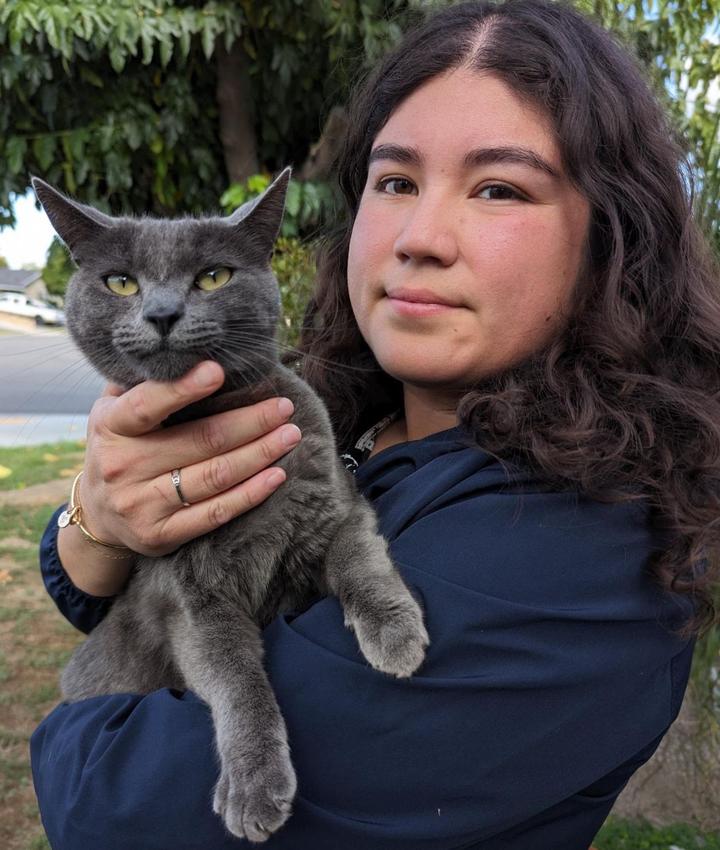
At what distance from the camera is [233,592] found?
1.18 meters

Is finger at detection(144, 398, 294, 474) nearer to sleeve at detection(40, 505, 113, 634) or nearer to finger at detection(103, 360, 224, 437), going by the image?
finger at detection(103, 360, 224, 437)

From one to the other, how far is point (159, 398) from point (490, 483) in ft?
1.61

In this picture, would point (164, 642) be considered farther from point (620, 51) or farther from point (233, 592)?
point (620, 51)

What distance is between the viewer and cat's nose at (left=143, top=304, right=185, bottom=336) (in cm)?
112

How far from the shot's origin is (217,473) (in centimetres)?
116

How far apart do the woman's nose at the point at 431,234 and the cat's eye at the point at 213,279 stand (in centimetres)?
30

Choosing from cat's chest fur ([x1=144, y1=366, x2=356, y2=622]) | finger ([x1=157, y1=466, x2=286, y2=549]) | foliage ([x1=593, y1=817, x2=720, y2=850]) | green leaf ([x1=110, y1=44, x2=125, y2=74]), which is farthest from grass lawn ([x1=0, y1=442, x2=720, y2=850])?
green leaf ([x1=110, y1=44, x2=125, y2=74])

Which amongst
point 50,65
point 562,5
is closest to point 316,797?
point 562,5

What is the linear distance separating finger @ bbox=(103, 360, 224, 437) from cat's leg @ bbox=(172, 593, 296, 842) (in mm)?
280

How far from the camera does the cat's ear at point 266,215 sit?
4.33ft

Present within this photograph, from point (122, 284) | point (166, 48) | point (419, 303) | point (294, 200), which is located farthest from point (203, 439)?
point (166, 48)

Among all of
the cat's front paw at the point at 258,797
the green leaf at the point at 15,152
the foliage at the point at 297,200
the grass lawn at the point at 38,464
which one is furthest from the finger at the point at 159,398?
the grass lawn at the point at 38,464

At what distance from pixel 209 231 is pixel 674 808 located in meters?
2.45

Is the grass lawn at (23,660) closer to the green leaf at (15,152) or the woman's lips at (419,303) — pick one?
the green leaf at (15,152)
